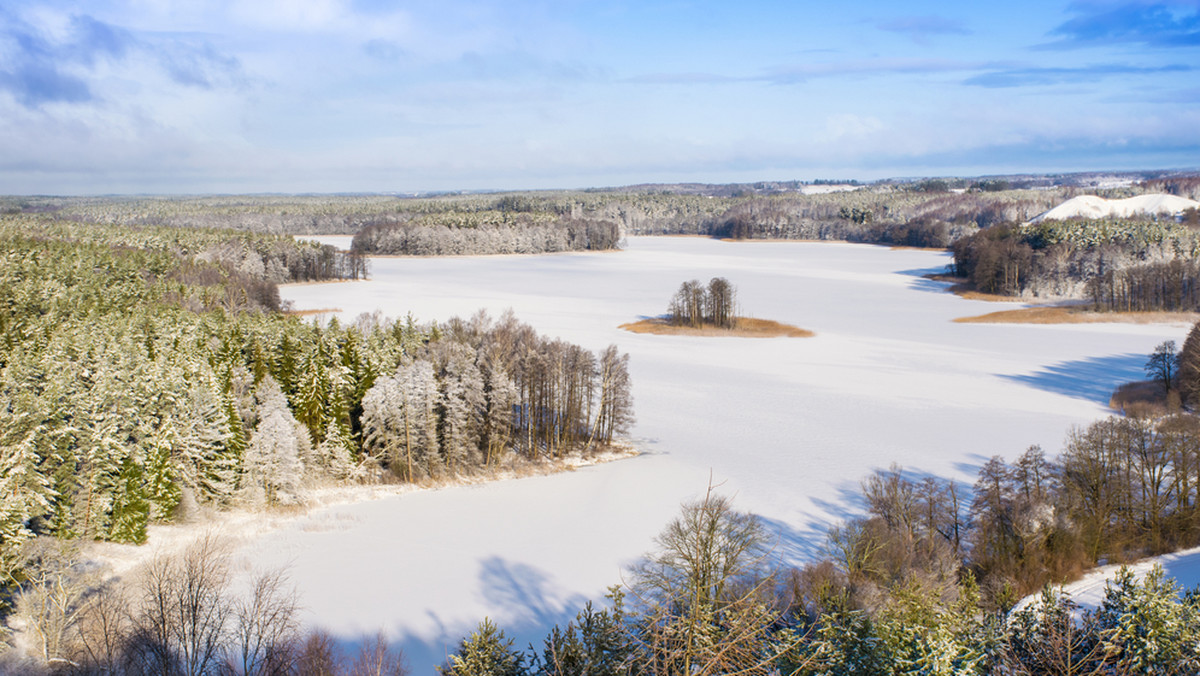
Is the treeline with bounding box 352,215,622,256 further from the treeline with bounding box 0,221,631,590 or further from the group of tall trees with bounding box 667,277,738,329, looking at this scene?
the treeline with bounding box 0,221,631,590

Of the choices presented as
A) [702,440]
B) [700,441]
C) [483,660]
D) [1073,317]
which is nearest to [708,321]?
[702,440]

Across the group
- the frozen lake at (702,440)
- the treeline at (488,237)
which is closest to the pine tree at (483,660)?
the frozen lake at (702,440)

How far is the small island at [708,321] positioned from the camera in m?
74.7

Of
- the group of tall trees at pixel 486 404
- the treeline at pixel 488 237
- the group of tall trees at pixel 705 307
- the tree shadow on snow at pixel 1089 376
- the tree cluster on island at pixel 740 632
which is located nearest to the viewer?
the tree cluster on island at pixel 740 632

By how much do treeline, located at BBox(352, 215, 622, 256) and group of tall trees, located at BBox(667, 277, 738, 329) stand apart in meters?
87.4

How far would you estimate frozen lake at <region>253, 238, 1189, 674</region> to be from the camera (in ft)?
85.2

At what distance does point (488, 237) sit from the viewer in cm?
16000

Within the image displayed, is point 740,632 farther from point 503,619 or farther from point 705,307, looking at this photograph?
point 705,307

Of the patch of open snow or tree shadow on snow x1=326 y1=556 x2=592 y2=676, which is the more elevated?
the patch of open snow

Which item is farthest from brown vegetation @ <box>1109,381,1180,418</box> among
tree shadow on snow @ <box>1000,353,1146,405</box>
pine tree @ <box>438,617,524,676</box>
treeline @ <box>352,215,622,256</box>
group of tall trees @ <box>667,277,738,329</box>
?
treeline @ <box>352,215,622,256</box>

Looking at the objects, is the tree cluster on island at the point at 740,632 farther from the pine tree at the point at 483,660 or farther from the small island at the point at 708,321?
the small island at the point at 708,321

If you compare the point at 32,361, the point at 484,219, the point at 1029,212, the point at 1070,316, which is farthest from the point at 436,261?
the point at 1029,212

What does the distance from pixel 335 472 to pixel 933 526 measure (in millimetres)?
25495

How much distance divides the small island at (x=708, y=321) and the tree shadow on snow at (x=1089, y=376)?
22586mm
